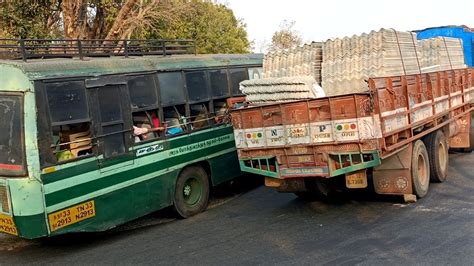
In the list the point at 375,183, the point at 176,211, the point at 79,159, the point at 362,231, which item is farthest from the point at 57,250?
the point at 375,183

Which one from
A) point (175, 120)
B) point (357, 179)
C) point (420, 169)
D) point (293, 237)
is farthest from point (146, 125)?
point (420, 169)

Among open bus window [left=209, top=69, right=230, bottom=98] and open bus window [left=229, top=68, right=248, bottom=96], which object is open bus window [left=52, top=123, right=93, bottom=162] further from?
→ open bus window [left=229, top=68, right=248, bottom=96]

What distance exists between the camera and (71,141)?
6227 mm

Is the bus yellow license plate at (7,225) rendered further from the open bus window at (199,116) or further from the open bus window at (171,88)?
the open bus window at (199,116)

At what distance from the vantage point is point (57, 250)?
662cm

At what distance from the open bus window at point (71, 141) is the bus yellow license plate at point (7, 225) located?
891 mm

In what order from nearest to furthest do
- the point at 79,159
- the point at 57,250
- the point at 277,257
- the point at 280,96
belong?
the point at 277,257 < the point at 79,159 < the point at 57,250 < the point at 280,96

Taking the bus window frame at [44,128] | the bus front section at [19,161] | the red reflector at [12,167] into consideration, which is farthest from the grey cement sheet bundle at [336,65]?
the red reflector at [12,167]

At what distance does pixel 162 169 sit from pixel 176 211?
81 cm

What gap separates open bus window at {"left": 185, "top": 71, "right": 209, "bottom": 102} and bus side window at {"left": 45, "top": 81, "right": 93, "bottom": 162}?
2.29m

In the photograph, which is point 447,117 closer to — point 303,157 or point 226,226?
point 303,157

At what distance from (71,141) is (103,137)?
1.46ft

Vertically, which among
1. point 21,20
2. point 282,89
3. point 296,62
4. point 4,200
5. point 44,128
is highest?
point 21,20

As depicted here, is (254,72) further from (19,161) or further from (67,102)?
(19,161)
